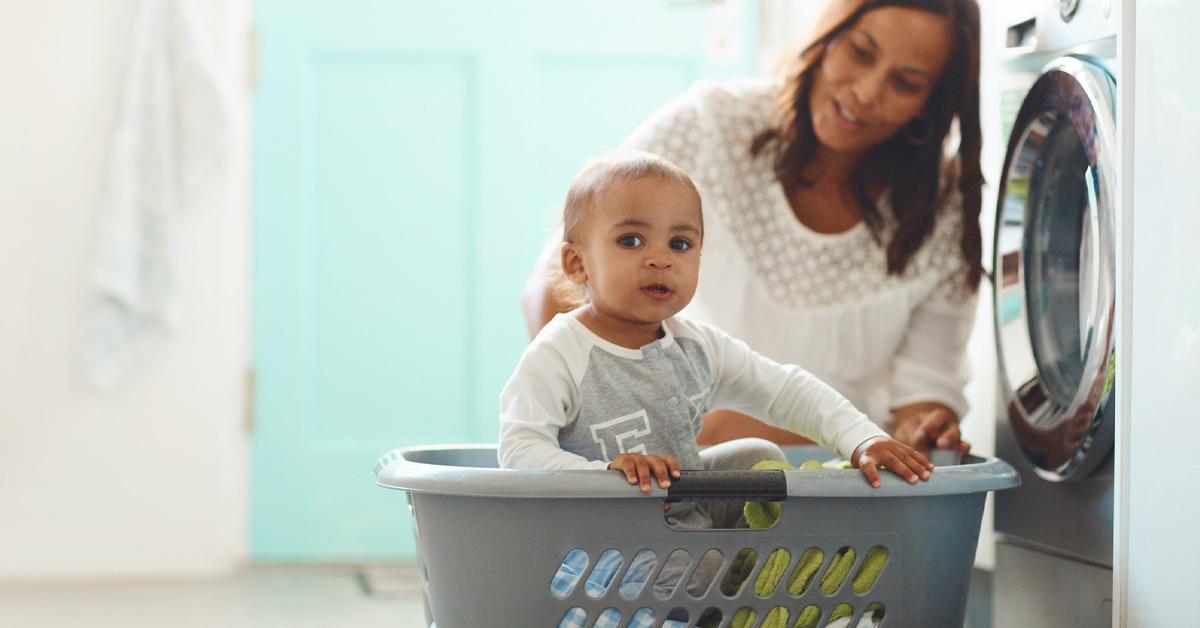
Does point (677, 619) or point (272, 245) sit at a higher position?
point (272, 245)

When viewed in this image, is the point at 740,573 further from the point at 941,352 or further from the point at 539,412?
the point at 941,352

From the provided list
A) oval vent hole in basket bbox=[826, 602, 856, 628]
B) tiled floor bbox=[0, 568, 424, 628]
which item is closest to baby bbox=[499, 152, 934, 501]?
oval vent hole in basket bbox=[826, 602, 856, 628]

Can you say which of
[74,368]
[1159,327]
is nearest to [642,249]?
[1159,327]

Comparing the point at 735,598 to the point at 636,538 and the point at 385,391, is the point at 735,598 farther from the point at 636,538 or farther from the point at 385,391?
the point at 385,391

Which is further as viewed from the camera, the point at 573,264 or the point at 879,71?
the point at 879,71

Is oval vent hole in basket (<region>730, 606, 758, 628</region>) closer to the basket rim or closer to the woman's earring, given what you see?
the basket rim

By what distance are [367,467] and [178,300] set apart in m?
0.50

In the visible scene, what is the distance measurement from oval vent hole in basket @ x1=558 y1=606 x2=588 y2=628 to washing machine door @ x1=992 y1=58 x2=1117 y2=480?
576mm

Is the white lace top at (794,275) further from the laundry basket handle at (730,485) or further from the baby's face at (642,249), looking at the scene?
the laundry basket handle at (730,485)

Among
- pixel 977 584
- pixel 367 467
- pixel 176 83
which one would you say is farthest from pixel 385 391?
pixel 977 584

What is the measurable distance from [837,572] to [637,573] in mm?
180

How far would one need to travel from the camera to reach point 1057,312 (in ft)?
5.00

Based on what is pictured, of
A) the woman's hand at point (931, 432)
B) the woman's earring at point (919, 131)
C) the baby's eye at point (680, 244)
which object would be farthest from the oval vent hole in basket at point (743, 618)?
the woman's earring at point (919, 131)

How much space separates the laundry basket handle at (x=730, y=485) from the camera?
1.05 m
